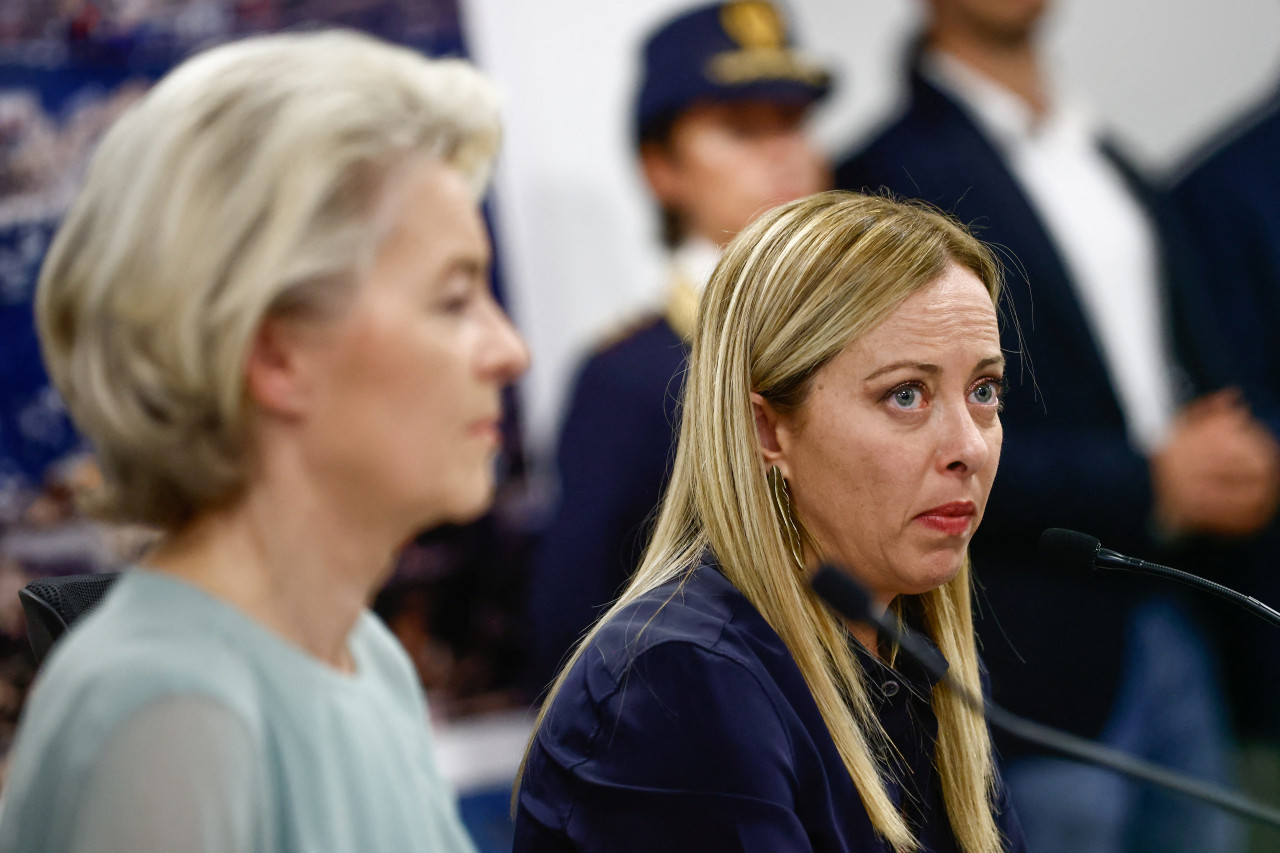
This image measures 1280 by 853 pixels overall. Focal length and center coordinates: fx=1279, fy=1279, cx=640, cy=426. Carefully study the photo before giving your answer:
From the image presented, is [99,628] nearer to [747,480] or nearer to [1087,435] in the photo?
[747,480]

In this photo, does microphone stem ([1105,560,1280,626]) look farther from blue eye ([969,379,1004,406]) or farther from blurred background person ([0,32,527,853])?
blurred background person ([0,32,527,853])

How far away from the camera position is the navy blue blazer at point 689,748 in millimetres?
1022

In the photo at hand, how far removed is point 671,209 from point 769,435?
1.60 m

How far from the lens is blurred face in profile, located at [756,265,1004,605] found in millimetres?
1108

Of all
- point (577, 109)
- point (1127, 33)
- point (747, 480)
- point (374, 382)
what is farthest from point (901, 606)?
point (1127, 33)

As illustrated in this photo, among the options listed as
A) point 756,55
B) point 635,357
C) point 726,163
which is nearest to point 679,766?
point 635,357

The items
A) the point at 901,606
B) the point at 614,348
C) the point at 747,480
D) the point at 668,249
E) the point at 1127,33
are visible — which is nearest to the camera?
the point at 747,480

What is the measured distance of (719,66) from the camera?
2590 mm

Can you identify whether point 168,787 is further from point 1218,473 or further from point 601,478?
point 1218,473

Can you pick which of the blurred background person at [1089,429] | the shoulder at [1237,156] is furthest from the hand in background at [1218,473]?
the shoulder at [1237,156]

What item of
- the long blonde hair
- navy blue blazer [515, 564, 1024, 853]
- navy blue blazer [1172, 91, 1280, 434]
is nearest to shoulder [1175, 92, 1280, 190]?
navy blue blazer [1172, 91, 1280, 434]

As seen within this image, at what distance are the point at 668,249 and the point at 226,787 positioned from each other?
84.1 inches

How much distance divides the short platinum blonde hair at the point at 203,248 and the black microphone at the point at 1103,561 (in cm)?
66

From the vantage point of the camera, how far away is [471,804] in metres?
2.58
